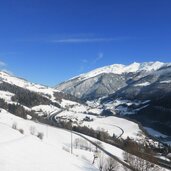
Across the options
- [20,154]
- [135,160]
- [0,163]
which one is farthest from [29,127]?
[0,163]

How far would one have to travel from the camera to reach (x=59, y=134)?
17700 cm

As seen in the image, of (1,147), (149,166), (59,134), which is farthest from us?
(59,134)

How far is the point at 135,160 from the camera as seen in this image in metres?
98.8

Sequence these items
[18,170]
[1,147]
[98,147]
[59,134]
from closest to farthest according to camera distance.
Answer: [18,170] → [1,147] → [98,147] → [59,134]

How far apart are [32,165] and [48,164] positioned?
192 inches

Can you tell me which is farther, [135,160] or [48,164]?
[135,160]

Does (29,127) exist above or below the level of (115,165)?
above

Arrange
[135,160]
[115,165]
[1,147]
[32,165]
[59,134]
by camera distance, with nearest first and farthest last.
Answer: [32,165] → [1,147] → [115,165] → [135,160] → [59,134]

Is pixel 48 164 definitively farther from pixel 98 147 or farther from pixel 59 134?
pixel 59 134

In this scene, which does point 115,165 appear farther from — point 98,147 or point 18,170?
point 98,147

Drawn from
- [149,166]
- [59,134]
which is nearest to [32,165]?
[149,166]

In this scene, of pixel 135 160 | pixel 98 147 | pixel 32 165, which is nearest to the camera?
pixel 32 165

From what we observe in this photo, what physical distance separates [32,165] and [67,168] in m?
8.41

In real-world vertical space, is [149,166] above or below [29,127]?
below
